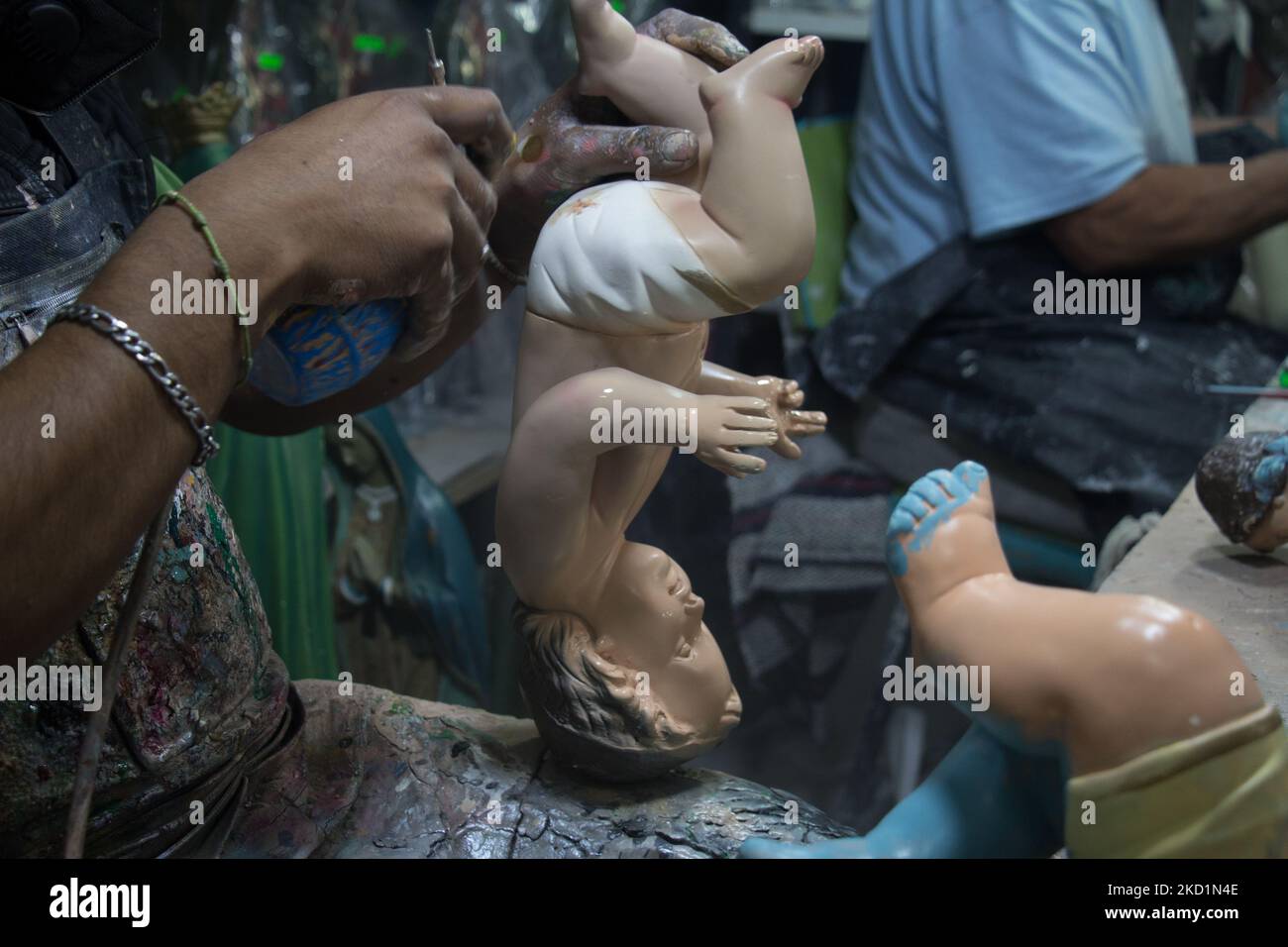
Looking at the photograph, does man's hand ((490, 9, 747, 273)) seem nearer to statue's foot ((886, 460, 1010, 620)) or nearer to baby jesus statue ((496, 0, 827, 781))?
baby jesus statue ((496, 0, 827, 781))

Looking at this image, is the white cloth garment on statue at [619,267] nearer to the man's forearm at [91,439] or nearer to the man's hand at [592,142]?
the man's hand at [592,142]

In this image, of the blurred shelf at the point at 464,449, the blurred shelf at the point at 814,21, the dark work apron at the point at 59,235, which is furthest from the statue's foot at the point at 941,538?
the blurred shelf at the point at 814,21

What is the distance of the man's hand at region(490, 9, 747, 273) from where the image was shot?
3.01 ft

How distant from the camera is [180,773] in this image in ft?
2.83

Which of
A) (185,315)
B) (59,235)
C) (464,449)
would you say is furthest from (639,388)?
(464,449)

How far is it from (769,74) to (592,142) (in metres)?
0.16

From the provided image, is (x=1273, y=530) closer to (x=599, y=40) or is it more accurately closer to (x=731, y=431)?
(x=731, y=431)

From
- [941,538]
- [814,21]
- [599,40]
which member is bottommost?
[941,538]

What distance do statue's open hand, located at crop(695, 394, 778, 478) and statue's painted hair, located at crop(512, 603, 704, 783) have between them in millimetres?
200

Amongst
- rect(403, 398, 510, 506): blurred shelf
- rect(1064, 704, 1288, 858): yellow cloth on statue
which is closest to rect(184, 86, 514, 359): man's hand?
rect(1064, 704, 1288, 858): yellow cloth on statue

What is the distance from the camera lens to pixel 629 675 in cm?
97

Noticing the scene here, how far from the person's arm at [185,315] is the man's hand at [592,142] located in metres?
0.06

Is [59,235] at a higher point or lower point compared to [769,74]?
lower

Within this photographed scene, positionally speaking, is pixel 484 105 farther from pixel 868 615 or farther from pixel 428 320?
pixel 868 615
